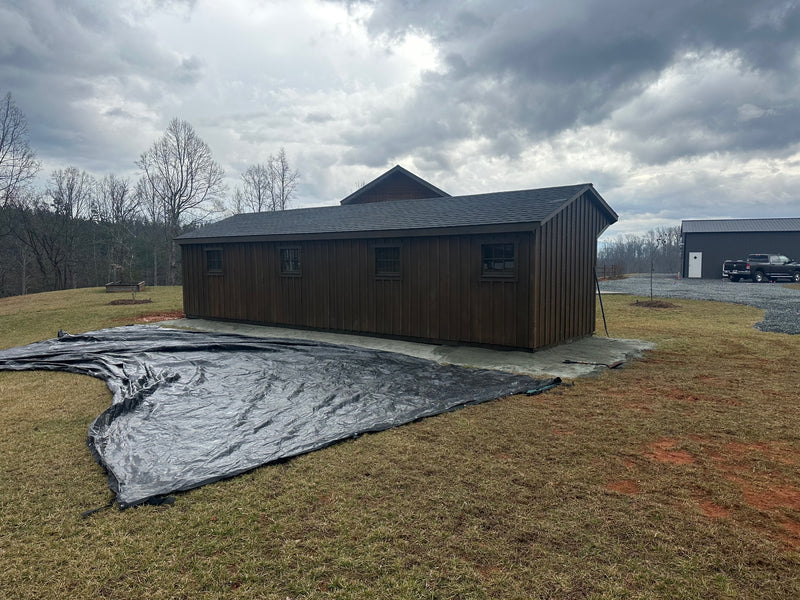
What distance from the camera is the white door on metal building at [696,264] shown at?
3213cm

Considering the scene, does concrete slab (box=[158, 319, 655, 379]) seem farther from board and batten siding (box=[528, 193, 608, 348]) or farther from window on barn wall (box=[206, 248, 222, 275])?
window on barn wall (box=[206, 248, 222, 275])

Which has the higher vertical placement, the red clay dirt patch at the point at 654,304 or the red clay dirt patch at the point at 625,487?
the red clay dirt patch at the point at 654,304

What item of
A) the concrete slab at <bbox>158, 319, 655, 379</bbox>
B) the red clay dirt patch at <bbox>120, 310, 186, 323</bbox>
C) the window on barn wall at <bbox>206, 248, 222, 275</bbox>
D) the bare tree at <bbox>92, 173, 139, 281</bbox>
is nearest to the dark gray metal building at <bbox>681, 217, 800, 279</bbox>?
the concrete slab at <bbox>158, 319, 655, 379</bbox>

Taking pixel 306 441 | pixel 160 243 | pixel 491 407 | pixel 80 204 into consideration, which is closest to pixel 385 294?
pixel 491 407

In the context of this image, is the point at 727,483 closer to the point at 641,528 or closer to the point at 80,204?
the point at 641,528

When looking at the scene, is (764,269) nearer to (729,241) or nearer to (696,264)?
(729,241)

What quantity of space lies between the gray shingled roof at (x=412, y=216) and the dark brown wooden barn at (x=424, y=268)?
0.14 feet

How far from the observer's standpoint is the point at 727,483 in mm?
3203

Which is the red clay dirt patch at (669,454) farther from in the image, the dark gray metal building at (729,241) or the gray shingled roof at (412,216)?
the dark gray metal building at (729,241)

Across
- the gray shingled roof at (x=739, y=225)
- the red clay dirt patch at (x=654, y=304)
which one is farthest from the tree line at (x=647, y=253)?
the red clay dirt patch at (x=654, y=304)

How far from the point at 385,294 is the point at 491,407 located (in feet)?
16.0

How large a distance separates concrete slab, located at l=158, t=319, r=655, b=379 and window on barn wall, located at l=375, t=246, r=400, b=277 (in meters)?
1.47

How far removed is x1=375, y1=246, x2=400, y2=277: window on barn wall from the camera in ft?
30.9

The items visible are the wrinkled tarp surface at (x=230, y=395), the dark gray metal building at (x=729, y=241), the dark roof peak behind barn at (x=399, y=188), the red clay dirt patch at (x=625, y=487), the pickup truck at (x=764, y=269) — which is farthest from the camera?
the dark gray metal building at (x=729, y=241)
